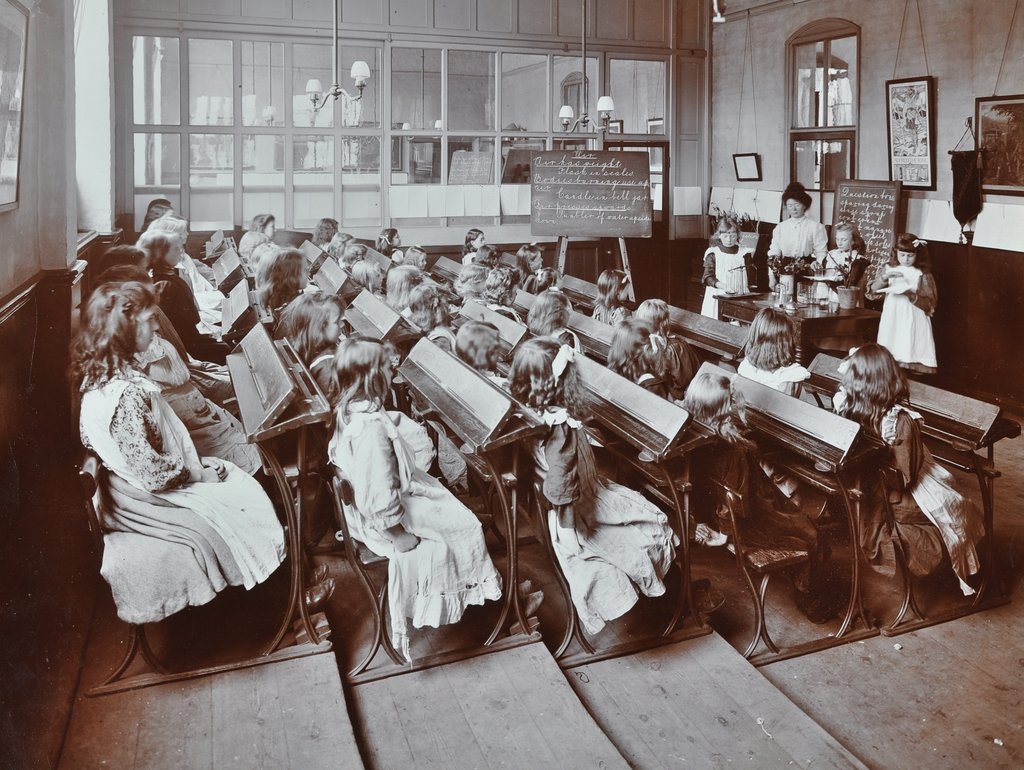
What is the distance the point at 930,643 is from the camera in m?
3.69

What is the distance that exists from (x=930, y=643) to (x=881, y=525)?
0.52 metres

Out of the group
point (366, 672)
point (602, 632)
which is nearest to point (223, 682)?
point (366, 672)

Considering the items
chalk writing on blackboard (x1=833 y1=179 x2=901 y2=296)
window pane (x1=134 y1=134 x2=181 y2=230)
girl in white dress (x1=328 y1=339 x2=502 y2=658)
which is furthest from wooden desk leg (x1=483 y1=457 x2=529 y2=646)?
window pane (x1=134 y1=134 x2=181 y2=230)

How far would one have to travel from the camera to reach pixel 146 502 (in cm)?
305

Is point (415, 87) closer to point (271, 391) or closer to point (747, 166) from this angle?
point (747, 166)

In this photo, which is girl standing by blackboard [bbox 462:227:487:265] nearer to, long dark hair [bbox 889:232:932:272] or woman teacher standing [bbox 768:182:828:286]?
woman teacher standing [bbox 768:182:828:286]

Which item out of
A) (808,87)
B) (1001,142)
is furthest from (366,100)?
(1001,142)

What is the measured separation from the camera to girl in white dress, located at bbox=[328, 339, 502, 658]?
312 cm

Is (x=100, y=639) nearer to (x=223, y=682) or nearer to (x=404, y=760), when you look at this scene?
(x=223, y=682)

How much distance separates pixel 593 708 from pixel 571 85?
1089 cm

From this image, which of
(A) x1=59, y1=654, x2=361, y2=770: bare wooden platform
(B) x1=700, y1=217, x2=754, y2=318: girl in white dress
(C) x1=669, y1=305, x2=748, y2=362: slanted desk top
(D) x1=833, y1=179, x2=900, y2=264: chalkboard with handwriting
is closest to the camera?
(A) x1=59, y1=654, x2=361, y2=770: bare wooden platform

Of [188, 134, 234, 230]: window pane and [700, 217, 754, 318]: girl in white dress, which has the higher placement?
[188, 134, 234, 230]: window pane

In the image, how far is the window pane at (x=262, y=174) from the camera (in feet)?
33.2

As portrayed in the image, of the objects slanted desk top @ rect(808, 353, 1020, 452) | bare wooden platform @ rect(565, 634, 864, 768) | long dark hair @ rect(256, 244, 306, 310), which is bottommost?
bare wooden platform @ rect(565, 634, 864, 768)
